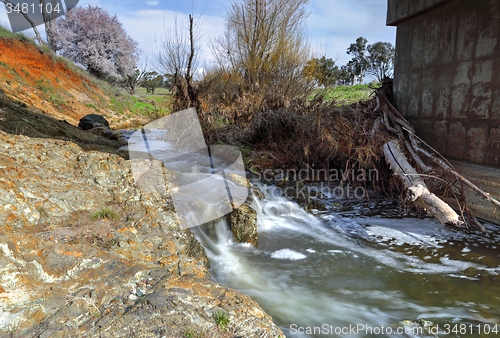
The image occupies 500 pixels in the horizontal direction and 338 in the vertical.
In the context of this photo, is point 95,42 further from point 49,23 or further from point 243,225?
point 243,225

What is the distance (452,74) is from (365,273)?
4.03 m

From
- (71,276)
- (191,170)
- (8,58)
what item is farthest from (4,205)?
(8,58)

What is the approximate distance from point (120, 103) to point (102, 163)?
60.2 feet

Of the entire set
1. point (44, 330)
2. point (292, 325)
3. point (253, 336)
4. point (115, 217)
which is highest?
point (115, 217)

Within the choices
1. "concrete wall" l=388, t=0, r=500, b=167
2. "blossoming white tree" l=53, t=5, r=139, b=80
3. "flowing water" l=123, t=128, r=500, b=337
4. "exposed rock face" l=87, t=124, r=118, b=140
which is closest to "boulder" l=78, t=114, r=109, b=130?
"exposed rock face" l=87, t=124, r=118, b=140

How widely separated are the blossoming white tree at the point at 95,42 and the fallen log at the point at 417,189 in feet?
86.6

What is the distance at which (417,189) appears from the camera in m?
4.38

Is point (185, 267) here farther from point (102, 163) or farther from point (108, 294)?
point (102, 163)

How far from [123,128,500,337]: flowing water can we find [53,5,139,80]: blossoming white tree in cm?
2625

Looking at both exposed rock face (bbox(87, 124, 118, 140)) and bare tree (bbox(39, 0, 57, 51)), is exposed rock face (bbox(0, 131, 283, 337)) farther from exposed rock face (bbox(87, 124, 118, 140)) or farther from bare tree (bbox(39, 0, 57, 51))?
bare tree (bbox(39, 0, 57, 51))

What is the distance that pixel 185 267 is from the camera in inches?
110

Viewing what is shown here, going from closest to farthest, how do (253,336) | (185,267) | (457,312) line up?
(253,336) → (185,267) → (457,312)

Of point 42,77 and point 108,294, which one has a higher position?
point 42,77

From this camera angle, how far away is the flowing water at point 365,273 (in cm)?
293
